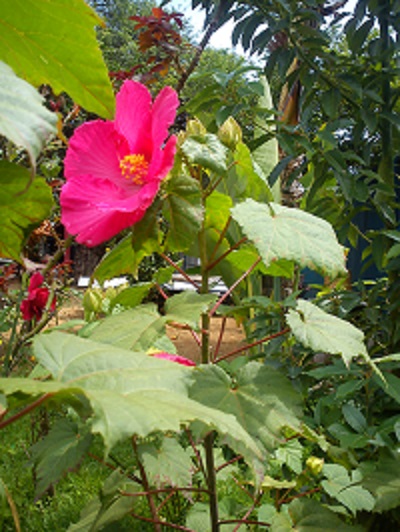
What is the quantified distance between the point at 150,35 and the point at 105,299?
147 cm

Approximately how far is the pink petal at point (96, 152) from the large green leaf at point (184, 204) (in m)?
0.07

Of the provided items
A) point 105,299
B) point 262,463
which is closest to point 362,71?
point 105,299

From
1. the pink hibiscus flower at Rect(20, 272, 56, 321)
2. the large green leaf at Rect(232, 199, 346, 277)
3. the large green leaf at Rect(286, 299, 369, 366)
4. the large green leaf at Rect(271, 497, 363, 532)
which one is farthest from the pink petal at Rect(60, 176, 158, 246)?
the pink hibiscus flower at Rect(20, 272, 56, 321)

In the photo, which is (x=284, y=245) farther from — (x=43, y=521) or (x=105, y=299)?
(x=43, y=521)

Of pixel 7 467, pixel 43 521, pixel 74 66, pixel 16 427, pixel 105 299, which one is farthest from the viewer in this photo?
pixel 16 427

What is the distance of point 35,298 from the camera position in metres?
1.56

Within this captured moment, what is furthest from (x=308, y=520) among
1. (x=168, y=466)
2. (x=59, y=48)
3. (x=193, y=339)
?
(x=193, y=339)

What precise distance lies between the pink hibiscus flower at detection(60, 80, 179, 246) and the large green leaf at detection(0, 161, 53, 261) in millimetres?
119

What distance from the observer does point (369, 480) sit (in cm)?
84

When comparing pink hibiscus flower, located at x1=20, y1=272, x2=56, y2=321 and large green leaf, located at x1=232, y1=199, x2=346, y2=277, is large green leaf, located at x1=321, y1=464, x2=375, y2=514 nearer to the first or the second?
large green leaf, located at x1=232, y1=199, x2=346, y2=277

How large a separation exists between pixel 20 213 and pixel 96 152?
185 mm

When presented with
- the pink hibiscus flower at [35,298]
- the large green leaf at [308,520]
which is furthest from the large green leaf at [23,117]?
the pink hibiscus flower at [35,298]

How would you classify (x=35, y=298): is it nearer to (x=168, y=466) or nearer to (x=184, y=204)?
(x=168, y=466)

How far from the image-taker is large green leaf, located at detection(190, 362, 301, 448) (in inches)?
25.3
